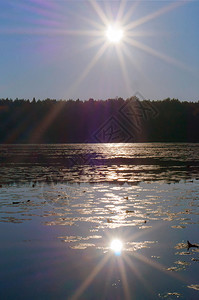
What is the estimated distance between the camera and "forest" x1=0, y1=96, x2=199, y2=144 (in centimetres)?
15762

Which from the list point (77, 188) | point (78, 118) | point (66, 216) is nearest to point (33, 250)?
point (66, 216)

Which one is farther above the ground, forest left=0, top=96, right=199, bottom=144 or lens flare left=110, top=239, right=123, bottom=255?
forest left=0, top=96, right=199, bottom=144

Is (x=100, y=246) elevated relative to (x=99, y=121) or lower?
lower

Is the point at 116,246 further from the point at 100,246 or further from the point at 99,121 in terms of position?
the point at 99,121

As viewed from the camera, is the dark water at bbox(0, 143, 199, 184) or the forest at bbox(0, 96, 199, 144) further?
the forest at bbox(0, 96, 199, 144)

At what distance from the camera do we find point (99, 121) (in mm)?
172375

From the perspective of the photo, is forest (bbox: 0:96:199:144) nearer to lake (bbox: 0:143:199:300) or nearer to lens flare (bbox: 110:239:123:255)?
lake (bbox: 0:143:199:300)

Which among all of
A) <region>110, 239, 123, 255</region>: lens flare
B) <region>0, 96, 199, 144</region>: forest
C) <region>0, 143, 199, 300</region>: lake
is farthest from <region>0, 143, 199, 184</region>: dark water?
<region>0, 96, 199, 144</region>: forest

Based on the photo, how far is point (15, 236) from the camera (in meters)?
10.9

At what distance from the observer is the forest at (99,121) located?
15762 centimetres

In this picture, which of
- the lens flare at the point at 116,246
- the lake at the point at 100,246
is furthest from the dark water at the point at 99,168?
the lens flare at the point at 116,246

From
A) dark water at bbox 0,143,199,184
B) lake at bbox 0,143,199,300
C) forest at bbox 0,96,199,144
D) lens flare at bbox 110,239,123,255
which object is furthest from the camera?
forest at bbox 0,96,199,144

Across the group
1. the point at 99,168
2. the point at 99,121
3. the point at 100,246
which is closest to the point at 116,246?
the point at 100,246

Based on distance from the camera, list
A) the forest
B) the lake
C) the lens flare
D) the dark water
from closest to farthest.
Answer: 1. the lake
2. the lens flare
3. the dark water
4. the forest
